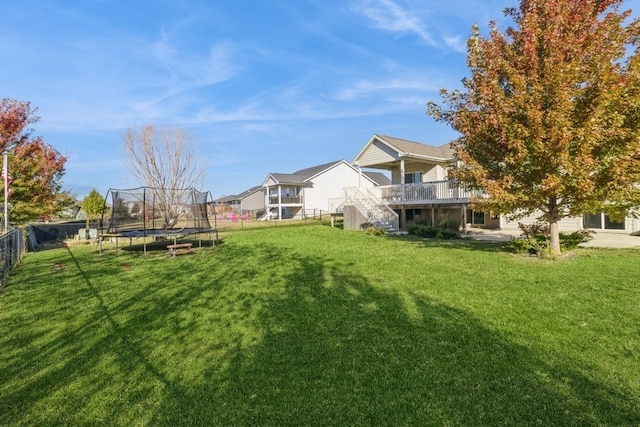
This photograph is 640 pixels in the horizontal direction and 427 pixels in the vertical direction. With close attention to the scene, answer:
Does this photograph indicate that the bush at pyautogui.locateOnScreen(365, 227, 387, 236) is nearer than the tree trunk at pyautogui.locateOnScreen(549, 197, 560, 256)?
No

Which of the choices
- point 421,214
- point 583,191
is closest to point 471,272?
point 583,191

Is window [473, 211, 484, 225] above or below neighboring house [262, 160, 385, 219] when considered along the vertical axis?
below

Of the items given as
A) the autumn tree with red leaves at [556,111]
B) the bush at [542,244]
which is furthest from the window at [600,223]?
the autumn tree with red leaves at [556,111]

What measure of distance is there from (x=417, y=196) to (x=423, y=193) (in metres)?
0.37

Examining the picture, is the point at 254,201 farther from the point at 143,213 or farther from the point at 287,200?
the point at 143,213

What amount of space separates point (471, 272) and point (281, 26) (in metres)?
15.3

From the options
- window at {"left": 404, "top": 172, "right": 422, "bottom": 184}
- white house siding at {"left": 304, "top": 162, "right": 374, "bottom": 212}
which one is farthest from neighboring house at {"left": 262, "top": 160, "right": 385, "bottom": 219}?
window at {"left": 404, "top": 172, "right": 422, "bottom": 184}

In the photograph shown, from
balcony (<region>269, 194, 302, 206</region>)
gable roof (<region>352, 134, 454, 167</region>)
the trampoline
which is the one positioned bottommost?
the trampoline

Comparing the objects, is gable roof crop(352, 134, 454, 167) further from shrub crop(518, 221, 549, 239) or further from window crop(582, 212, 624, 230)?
shrub crop(518, 221, 549, 239)

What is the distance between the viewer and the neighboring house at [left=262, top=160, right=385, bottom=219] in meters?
40.1

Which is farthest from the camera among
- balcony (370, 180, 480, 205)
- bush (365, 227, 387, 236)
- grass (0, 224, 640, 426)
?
balcony (370, 180, 480, 205)

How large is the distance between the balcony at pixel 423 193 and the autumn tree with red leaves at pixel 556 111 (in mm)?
6445

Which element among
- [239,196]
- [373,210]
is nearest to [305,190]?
[373,210]

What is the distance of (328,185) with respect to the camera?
42.8m
